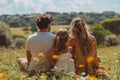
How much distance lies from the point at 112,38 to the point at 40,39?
39614 millimetres

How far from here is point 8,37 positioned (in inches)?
1500

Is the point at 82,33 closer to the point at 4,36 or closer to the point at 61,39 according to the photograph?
the point at 61,39

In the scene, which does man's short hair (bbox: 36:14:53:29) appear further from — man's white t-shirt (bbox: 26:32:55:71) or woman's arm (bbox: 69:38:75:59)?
woman's arm (bbox: 69:38:75:59)

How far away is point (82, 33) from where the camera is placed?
820 centimetres

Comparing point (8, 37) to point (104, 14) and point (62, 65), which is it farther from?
point (104, 14)

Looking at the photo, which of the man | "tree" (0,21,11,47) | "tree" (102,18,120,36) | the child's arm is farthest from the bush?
the child's arm

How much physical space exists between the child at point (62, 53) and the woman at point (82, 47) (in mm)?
135

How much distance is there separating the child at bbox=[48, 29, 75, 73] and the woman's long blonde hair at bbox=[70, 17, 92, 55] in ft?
0.63

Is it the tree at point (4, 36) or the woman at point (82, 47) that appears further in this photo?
the tree at point (4, 36)

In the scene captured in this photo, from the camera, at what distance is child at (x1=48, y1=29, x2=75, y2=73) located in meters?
8.26

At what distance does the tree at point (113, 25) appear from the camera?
5634cm

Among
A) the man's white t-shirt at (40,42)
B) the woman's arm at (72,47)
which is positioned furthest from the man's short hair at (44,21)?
the woman's arm at (72,47)

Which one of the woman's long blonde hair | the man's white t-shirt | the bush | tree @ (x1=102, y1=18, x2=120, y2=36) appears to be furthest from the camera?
tree @ (x1=102, y1=18, x2=120, y2=36)

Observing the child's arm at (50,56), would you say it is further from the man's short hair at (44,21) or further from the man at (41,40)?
the man's short hair at (44,21)
